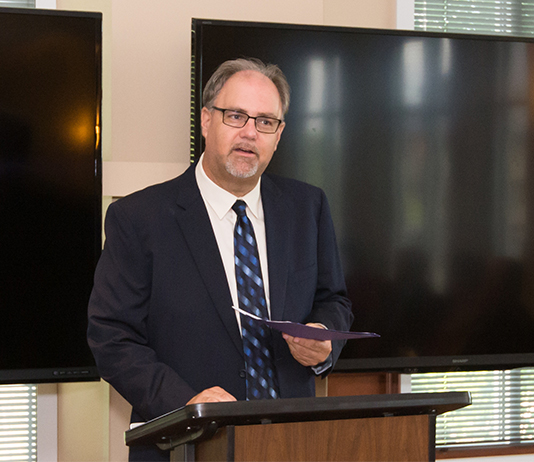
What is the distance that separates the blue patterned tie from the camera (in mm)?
1737

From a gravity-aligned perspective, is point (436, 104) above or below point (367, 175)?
above

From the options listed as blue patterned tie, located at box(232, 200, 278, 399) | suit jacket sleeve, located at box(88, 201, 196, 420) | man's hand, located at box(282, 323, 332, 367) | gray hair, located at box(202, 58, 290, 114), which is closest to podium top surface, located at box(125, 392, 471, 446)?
suit jacket sleeve, located at box(88, 201, 196, 420)

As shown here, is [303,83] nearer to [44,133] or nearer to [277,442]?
[44,133]

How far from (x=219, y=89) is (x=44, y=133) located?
0.76m

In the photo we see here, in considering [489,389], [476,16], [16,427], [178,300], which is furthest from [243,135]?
[489,389]

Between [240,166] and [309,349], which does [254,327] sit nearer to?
[309,349]

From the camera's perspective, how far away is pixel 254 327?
5.83 feet

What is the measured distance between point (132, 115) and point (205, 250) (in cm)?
93

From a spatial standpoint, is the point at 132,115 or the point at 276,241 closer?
the point at 276,241

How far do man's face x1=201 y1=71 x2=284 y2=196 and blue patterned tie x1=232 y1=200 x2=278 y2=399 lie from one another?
0.69ft

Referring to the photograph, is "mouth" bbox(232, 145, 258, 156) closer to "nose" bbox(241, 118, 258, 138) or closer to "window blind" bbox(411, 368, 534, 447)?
"nose" bbox(241, 118, 258, 138)

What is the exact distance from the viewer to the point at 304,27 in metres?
2.39

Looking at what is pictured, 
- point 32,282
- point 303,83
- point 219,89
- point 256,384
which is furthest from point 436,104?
point 32,282

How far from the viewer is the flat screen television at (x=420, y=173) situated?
2.41 metres
